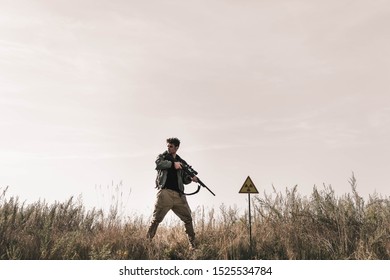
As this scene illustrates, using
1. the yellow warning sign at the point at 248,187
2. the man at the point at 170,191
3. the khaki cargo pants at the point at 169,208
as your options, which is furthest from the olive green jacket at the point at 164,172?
the yellow warning sign at the point at 248,187

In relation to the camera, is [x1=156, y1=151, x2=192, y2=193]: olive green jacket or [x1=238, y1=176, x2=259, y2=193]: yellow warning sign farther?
[x1=156, y1=151, x2=192, y2=193]: olive green jacket

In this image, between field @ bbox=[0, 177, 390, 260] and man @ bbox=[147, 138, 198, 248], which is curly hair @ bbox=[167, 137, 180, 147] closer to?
man @ bbox=[147, 138, 198, 248]

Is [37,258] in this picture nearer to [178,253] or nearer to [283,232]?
[178,253]

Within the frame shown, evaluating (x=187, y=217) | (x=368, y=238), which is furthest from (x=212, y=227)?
(x=368, y=238)

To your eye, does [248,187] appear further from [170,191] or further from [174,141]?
[174,141]

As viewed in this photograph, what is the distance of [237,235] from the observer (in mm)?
8766

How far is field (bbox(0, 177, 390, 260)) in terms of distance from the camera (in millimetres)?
7742

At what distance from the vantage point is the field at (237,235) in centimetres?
774

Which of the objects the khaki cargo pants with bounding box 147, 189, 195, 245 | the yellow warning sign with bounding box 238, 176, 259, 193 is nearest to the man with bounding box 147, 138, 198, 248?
the khaki cargo pants with bounding box 147, 189, 195, 245

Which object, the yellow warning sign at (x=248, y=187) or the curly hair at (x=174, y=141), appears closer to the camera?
the yellow warning sign at (x=248, y=187)

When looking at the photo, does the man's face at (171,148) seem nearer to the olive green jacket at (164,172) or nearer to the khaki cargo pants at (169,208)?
the olive green jacket at (164,172)

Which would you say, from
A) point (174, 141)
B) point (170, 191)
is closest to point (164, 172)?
point (170, 191)

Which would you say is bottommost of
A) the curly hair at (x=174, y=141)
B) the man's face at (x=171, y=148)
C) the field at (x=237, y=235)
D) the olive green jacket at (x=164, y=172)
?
the field at (x=237, y=235)
